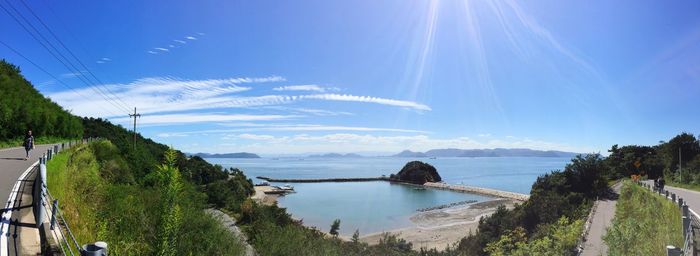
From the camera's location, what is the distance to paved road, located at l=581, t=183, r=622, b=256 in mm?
17719

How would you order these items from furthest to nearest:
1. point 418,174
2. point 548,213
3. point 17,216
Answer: point 418,174 < point 548,213 < point 17,216

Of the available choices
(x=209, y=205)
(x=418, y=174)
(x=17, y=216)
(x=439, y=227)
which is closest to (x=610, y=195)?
(x=439, y=227)

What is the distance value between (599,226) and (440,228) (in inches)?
1007

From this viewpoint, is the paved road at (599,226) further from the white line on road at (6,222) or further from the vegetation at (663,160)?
the white line on road at (6,222)

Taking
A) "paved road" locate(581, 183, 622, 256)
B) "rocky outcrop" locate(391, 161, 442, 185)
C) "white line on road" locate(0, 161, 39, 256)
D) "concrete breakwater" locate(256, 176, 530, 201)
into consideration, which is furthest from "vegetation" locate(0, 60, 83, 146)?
"rocky outcrop" locate(391, 161, 442, 185)

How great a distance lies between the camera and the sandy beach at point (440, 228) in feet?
128

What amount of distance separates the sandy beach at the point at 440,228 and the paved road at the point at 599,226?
10890 millimetres

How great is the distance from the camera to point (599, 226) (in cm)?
2300

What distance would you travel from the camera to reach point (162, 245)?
23.4 ft

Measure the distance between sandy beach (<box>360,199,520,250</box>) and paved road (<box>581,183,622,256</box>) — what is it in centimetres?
1089

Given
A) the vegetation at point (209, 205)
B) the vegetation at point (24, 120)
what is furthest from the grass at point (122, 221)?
the vegetation at point (24, 120)

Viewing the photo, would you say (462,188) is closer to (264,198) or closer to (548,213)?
(264,198)

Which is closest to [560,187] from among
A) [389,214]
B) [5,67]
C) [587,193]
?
[587,193]

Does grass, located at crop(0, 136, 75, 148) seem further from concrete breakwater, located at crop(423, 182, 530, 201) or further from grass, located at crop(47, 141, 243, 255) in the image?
concrete breakwater, located at crop(423, 182, 530, 201)
